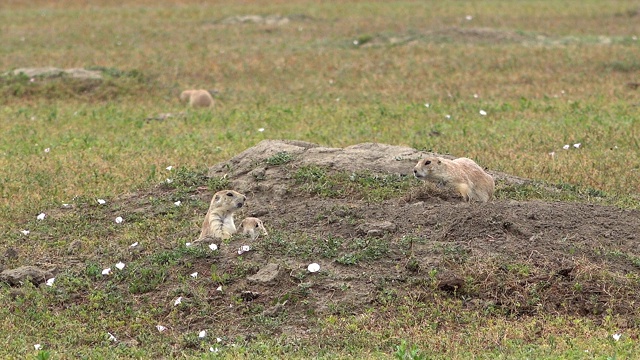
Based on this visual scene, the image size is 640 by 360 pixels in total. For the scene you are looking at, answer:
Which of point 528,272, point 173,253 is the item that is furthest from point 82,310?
point 528,272

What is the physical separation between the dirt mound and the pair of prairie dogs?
0.86 ft

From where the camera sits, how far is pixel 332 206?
33.2 ft

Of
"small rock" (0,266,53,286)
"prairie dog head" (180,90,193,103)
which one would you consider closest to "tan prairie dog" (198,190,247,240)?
"small rock" (0,266,53,286)

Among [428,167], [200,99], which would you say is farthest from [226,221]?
[200,99]

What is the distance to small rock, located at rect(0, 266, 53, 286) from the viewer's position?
9.16m

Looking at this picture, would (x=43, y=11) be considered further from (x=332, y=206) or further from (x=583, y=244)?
(x=583, y=244)

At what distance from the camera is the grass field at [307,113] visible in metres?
7.89

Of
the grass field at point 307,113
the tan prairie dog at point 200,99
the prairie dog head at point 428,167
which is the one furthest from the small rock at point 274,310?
the tan prairie dog at point 200,99

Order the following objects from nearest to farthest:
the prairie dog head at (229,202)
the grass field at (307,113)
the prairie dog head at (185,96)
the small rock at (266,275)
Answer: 1. the grass field at (307,113)
2. the small rock at (266,275)
3. the prairie dog head at (229,202)
4. the prairie dog head at (185,96)

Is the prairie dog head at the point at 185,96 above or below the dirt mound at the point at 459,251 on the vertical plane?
below

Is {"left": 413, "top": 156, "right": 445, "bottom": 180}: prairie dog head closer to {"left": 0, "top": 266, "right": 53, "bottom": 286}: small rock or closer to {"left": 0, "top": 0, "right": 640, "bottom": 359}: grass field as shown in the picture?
{"left": 0, "top": 0, "right": 640, "bottom": 359}: grass field

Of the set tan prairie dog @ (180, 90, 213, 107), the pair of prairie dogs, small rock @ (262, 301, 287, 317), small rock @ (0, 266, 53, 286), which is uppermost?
small rock @ (262, 301, 287, 317)

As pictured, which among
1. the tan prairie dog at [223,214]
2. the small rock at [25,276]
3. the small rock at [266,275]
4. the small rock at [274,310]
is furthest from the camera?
the tan prairie dog at [223,214]

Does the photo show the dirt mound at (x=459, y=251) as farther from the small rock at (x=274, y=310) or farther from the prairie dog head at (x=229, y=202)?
the prairie dog head at (x=229, y=202)
